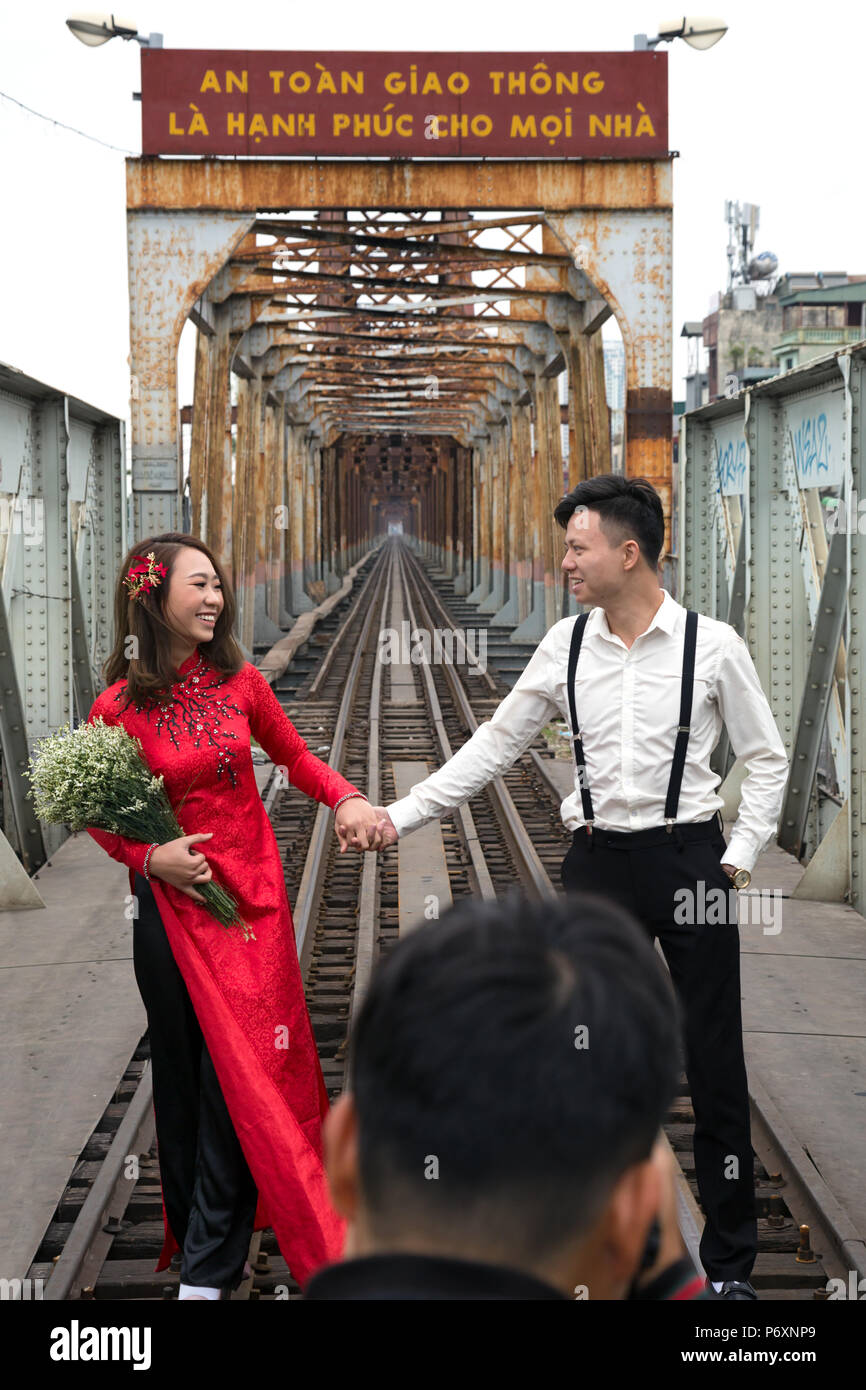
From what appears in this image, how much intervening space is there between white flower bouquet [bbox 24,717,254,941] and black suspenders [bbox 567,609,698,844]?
93 cm

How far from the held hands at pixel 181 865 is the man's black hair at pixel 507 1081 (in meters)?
2.55

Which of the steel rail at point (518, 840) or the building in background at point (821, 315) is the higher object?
the building in background at point (821, 315)

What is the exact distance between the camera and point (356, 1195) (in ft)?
3.74

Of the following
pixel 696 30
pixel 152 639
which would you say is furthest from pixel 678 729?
pixel 696 30

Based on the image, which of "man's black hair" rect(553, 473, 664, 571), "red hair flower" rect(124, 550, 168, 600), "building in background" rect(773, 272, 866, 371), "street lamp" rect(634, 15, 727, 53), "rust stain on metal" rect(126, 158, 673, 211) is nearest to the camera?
"man's black hair" rect(553, 473, 664, 571)

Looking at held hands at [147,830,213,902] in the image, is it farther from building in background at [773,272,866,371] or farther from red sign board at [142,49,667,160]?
building in background at [773,272,866,371]

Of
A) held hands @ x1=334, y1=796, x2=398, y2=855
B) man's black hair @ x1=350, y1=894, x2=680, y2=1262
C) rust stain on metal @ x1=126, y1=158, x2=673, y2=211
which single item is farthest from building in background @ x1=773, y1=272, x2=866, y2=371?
man's black hair @ x1=350, y1=894, x2=680, y2=1262

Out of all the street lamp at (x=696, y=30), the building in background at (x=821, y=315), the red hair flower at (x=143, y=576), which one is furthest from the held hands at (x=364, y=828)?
the building in background at (x=821, y=315)

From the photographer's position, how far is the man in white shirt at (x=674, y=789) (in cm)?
358

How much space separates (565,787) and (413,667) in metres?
11.7

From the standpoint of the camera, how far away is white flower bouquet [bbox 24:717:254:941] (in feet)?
12.0

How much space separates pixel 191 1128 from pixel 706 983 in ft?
4.54

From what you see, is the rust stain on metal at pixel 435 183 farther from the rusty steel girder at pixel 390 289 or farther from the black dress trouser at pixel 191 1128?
the black dress trouser at pixel 191 1128
